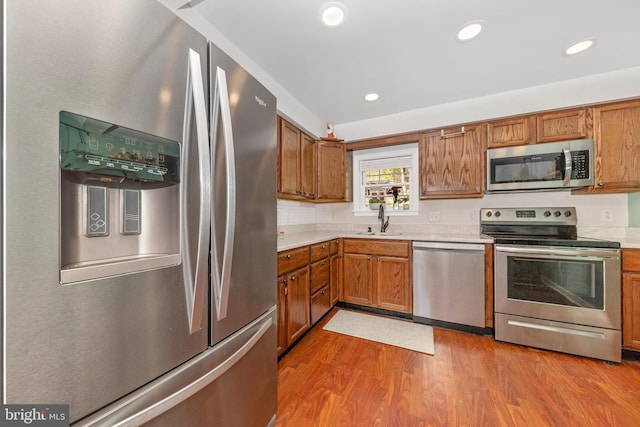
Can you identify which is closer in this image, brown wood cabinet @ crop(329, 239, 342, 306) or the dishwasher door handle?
the dishwasher door handle

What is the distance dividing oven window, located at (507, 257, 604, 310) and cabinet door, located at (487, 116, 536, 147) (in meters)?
1.19

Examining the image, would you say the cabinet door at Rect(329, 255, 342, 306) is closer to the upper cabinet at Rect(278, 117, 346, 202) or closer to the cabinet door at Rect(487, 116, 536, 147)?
the upper cabinet at Rect(278, 117, 346, 202)

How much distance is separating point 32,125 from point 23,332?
0.43 m

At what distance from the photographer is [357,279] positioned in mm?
2846

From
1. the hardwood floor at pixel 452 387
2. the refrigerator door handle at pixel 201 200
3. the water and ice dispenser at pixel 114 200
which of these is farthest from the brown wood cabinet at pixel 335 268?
the water and ice dispenser at pixel 114 200

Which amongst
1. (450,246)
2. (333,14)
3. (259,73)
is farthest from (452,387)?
(259,73)

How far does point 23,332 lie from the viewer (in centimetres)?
49

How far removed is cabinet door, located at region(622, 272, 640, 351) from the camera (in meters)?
1.86

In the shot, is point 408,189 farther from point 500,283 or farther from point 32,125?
point 32,125

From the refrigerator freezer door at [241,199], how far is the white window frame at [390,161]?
7.57 feet

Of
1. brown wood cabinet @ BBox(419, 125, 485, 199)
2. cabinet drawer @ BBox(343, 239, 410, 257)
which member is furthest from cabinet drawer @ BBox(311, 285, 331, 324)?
brown wood cabinet @ BBox(419, 125, 485, 199)

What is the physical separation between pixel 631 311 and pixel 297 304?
8.73ft

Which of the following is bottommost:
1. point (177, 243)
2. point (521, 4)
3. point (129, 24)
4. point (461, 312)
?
point (461, 312)

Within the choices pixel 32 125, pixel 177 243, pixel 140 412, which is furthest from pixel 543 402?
pixel 32 125
